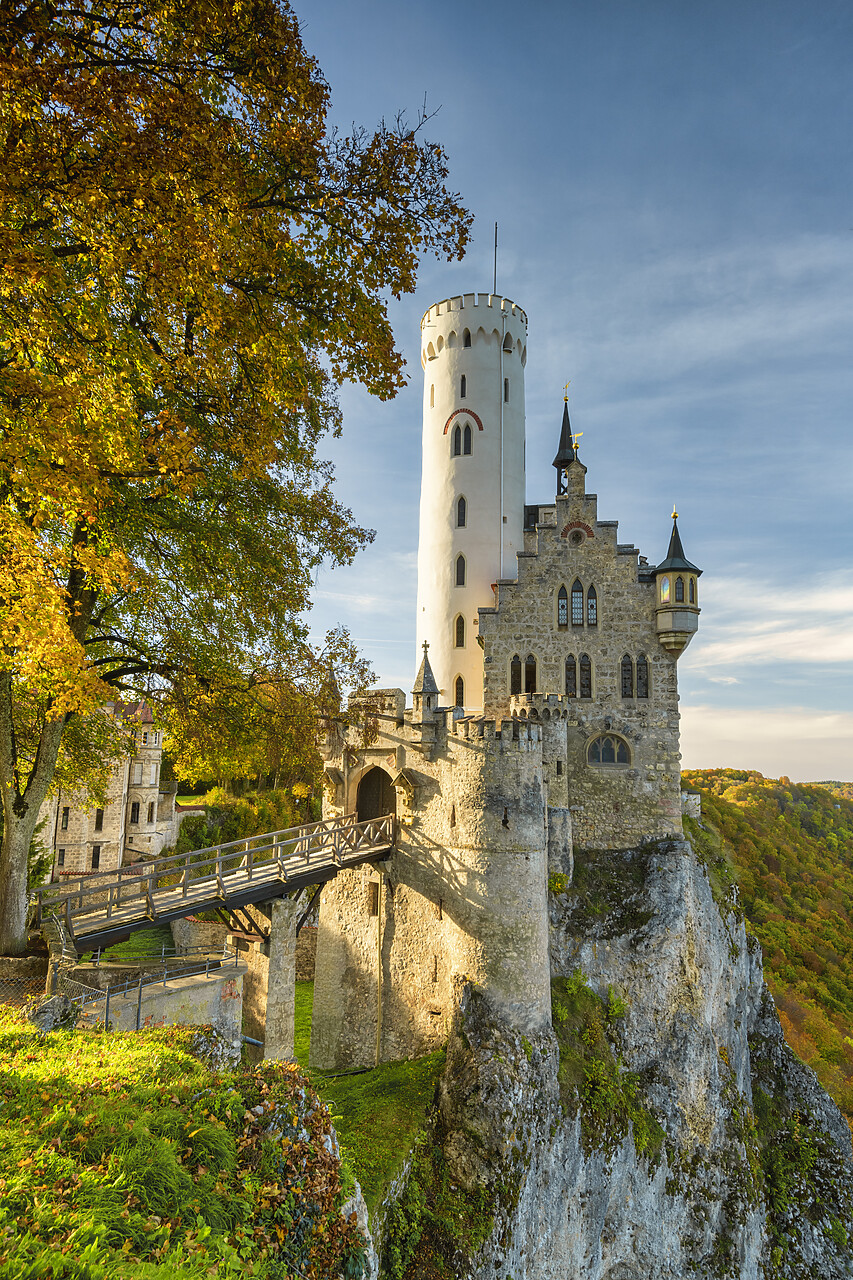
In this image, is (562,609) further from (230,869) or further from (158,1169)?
(158,1169)

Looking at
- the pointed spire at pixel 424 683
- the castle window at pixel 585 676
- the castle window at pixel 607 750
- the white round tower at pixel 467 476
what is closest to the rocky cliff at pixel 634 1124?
the castle window at pixel 607 750

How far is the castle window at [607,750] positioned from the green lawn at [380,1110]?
11.5 meters

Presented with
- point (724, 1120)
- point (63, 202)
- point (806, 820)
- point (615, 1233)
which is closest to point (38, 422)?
point (63, 202)

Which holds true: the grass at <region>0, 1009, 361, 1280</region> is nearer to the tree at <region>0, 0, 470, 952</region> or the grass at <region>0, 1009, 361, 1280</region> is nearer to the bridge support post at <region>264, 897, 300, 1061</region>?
the tree at <region>0, 0, 470, 952</region>

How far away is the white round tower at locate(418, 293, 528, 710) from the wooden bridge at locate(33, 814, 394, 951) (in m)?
9.36

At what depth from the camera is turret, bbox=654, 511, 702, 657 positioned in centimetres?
2416

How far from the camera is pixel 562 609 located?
25.5 meters

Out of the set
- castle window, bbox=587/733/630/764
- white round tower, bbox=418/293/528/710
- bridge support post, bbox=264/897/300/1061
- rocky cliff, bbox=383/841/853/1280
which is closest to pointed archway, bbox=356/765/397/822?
bridge support post, bbox=264/897/300/1061

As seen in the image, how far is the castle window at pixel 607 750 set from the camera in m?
24.7

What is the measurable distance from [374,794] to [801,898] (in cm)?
6284

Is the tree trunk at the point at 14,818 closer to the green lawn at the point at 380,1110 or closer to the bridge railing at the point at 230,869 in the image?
the bridge railing at the point at 230,869

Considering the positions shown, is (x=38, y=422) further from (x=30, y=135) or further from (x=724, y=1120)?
(x=724, y=1120)

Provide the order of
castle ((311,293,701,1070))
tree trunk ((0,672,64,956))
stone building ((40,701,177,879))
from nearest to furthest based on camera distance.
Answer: tree trunk ((0,672,64,956)) < castle ((311,293,701,1070)) < stone building ((40,701,177,879))

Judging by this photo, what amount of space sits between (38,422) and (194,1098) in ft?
24.1
